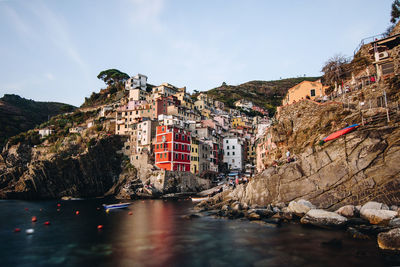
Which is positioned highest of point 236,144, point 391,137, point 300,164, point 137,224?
point 236,144

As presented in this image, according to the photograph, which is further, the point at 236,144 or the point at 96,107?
the point at 96,107

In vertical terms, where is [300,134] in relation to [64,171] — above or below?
above

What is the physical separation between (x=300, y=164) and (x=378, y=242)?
46.9 ft

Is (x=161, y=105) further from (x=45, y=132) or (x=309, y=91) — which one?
(x=309, y=91)

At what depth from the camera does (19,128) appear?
12850 cm

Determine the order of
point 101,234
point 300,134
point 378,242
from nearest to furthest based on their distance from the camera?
1. point 378,242
2. point 101,234
3. point 300,134

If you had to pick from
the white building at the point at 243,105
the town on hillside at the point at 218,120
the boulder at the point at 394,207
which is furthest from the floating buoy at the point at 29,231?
the white building at the point at 243,105

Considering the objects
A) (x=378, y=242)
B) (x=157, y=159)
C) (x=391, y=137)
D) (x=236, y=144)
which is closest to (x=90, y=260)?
(x=378, y=242)

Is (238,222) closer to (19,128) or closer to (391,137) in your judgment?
(391,137)

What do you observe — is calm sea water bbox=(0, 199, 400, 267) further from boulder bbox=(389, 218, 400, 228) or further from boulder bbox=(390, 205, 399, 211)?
boulder bbox=(390, 205, 399, 211)

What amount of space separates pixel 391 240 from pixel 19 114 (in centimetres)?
17353

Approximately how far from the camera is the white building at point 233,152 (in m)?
85.4

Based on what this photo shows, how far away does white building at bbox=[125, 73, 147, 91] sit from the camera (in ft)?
378

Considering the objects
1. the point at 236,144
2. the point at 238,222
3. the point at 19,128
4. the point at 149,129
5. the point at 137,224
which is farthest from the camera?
the point at 19,128
